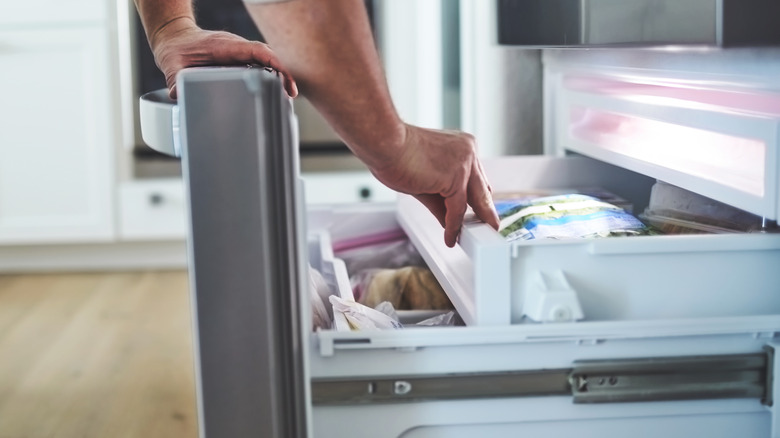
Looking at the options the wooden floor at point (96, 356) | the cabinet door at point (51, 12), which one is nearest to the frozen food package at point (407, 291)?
the wooden floor at point (96, 356)

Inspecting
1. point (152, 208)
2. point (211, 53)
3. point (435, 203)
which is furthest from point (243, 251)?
point (152, 208)

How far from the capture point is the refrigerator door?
640 millimetres

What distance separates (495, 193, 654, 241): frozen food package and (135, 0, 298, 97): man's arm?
260 millimetres

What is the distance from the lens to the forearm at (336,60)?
0.71m

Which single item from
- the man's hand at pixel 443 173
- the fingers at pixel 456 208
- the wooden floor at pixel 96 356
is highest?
the man's hand at pixel 443 173

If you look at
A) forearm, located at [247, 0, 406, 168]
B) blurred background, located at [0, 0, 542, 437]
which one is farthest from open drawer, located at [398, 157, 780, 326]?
blurred background, located at [0, 0, 542, 437]

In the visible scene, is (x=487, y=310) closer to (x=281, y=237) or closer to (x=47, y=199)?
(x=281, y=237)

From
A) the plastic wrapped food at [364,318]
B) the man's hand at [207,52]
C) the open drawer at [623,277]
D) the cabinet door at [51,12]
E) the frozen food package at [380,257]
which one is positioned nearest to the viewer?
the open drawer at [623,277]

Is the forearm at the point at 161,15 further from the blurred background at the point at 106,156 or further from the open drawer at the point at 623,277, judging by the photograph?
the blurred background at the point at 106,156

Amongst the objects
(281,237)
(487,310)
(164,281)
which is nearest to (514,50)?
(487,310)

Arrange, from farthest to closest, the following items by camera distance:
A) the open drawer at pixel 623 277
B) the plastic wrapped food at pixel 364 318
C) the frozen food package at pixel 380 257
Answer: the frozen food package at pixel 380 257 → the plastic wrapped food at pixel 364 318 → the open drawer at pixel 623 277

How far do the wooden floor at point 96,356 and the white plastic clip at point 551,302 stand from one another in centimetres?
89

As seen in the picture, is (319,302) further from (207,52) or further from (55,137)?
(55,137)

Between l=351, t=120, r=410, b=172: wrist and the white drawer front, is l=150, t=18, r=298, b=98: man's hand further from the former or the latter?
the white drawer front
